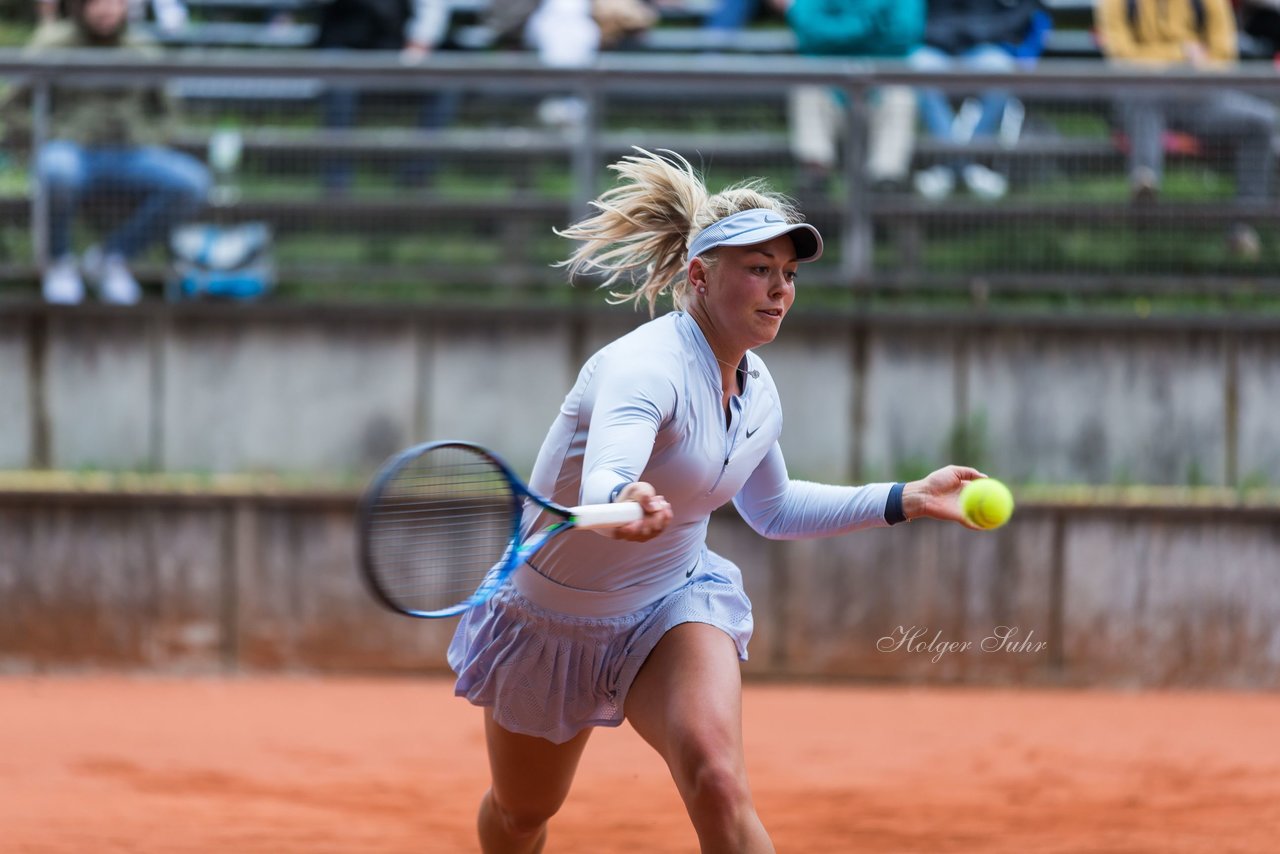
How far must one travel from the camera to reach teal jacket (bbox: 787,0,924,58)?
9.16 metres

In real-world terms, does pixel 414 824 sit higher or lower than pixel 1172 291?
lower

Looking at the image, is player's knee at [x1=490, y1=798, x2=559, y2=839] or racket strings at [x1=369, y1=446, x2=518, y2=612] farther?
racket strings at [x1=369, y1=446, x2=518, y2=612]

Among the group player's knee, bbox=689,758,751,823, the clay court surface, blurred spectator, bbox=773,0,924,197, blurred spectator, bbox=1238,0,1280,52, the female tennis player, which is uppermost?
blurred spectator, bbox=1238,0,1280,52

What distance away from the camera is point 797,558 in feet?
27.7

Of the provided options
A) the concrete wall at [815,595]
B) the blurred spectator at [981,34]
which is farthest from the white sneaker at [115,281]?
the blurred spectator at [981,34]

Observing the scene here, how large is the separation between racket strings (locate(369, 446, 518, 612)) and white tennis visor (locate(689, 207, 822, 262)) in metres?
0.77

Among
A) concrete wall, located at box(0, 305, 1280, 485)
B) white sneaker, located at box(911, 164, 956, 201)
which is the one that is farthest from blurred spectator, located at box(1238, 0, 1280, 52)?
A: white sneaker, located at box(911, 164, 956, 201)

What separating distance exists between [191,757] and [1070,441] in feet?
16.4

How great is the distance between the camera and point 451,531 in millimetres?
6223

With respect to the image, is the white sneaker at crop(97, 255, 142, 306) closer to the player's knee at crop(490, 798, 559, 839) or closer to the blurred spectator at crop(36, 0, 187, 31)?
the blurred spectator at crop(36, 0, 187, 31)

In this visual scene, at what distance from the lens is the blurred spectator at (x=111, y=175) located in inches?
351

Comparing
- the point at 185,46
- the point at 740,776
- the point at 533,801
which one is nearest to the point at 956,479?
the point at 740,776

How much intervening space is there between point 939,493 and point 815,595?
182 inches

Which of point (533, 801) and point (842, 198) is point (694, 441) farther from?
point (842, 198)
